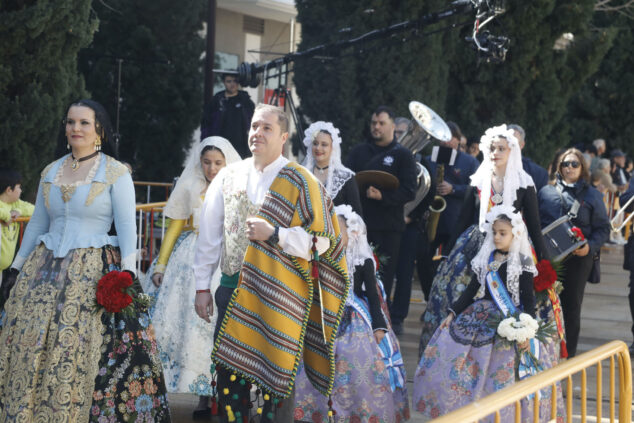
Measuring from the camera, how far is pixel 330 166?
714 cm

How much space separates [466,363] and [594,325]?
509 cm

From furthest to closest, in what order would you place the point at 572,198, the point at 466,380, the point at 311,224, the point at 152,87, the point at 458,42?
the point at 458,42 < the point at 152,87 < the point at 572,198 < the point at 466,380 < the point at 311,224

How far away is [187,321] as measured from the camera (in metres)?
6.43

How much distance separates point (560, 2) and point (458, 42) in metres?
2.04

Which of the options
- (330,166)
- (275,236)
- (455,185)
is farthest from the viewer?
(455,185)

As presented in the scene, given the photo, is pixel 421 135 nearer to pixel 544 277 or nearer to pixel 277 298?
pixel 544 277

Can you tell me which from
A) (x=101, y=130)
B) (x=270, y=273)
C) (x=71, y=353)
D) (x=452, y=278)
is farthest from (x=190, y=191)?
(x=270, y=273)

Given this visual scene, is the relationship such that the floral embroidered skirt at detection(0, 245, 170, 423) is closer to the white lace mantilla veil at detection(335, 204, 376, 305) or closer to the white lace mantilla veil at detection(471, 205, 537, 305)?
the white lace mantilla veil at detection(335, 204, 376, 305)

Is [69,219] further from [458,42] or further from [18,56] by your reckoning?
[458,42]

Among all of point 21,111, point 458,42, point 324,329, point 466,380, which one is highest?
point 458,42

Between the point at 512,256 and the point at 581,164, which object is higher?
the point at 581,164

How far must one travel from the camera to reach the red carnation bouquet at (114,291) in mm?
4930

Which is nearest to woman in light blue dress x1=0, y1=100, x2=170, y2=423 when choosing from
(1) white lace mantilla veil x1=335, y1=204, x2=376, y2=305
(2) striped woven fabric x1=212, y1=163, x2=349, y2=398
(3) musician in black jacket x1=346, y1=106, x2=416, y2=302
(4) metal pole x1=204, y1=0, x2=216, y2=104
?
(2) striped woven fabric x1=212, y1=163, x2=349, y2=398

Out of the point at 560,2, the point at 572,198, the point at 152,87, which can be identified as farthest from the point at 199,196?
the point at 560,2
